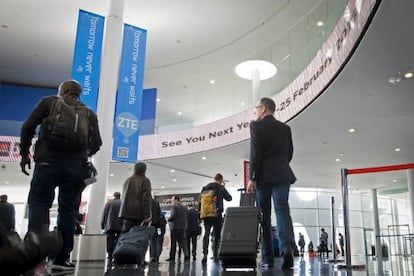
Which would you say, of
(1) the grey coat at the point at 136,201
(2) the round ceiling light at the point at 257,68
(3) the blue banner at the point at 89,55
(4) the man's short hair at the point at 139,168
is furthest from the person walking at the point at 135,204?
(2) the round ceiling light at the point at 257,68

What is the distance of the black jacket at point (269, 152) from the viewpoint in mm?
3637

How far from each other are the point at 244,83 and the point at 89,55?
9890 millimetres

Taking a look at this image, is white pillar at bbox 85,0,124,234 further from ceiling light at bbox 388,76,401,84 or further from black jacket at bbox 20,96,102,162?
ceiling light at bbox 388,76,401,84

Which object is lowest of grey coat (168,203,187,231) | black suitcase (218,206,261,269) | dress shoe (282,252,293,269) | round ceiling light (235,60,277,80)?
dress shoe (282,252,293,269)

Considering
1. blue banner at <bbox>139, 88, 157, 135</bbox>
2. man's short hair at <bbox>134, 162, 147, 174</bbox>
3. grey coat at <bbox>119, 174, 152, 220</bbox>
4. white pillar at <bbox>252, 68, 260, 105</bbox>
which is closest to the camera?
grey coat at <bbox>119, 174, 152, 220</bbox>

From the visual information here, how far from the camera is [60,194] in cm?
302

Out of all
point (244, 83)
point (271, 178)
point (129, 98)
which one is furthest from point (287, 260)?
point (244, 83)

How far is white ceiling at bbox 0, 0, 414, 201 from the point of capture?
A: 8.67 meters

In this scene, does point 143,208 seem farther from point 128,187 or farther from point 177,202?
point 177,202

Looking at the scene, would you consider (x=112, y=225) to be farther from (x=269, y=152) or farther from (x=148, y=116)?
(x=148, y=116)

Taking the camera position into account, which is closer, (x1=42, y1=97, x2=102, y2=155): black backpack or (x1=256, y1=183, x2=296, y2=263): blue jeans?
(x1=42, y1=97, x2=102, y2=155): black backpack

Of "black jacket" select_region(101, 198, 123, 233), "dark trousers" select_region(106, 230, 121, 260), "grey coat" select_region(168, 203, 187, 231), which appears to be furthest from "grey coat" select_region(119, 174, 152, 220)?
"grey coat" select_region(168, 203, 187, 231)

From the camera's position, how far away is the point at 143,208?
4758 mm

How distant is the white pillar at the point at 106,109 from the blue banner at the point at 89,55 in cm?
80
